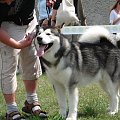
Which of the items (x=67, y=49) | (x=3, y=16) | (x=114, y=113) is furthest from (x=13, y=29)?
(x=114, y=113)

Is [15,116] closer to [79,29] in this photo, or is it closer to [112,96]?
[112,96]

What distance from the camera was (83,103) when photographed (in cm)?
562

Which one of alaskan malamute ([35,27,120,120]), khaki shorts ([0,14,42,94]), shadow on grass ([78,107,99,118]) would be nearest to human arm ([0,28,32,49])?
khaki shorts ([0,14,42,94])

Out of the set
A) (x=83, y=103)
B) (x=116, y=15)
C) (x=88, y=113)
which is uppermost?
(x=116, y=15)

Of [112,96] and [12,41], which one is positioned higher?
[12,41]

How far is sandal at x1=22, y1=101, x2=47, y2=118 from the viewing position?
4902 mm

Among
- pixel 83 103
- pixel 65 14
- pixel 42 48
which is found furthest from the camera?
pixel 65 14

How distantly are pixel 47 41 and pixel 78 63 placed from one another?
577mm

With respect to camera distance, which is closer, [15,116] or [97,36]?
[15,116]

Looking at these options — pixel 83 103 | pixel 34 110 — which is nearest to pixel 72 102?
pixel 34 110

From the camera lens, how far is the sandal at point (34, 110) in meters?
4.90

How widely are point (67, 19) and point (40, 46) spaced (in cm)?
262

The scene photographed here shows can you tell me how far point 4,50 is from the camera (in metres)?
4.62

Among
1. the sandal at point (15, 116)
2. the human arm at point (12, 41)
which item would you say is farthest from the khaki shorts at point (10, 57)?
the sandal at point (15, 116)
